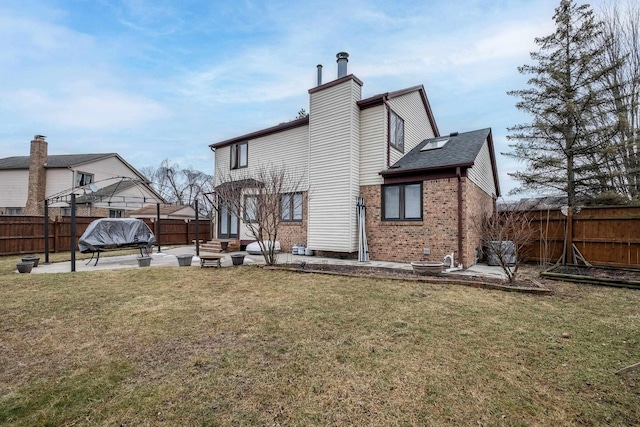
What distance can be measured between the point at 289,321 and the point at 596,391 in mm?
3568

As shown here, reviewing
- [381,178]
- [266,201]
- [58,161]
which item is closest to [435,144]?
[381,178]

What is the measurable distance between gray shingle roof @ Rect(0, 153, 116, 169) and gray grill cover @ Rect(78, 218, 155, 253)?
54.3 feet

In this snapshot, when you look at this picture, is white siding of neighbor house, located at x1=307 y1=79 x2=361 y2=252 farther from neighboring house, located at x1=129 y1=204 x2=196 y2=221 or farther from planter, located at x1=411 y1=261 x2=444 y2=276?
neighboring house, located at x1=129 y1=204 x2=196 y2=221

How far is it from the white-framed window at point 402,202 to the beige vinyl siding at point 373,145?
1.94ft

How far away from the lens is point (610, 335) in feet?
13.5

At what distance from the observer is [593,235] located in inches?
387

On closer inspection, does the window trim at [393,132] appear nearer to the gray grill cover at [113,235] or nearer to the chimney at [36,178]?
the gray grill cover at [113,235]

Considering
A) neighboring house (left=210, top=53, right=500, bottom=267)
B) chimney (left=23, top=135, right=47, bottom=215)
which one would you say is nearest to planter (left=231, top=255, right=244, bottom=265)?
neighboring house (left=210, top=53, right=500, bottom=267)

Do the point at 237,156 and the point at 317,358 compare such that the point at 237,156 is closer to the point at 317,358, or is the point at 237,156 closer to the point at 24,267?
the point at 24,267

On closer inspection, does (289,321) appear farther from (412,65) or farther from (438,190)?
(412,65)

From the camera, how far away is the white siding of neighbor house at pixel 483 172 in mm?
10836

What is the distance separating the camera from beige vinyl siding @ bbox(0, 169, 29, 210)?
23562 mm

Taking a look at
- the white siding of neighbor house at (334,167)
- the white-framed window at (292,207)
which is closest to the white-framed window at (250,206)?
the white-framed window at (292,207)

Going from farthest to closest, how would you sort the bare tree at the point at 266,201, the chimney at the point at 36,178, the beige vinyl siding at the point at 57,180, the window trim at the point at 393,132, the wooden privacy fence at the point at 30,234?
the beige vinyl siding at the point at 57,180 → the chimney at the point at 36,178 → the wooden privacy fence at the point at 30,234 → the window trim at the point at 393,132 → the bare tree at the point at 266,201
